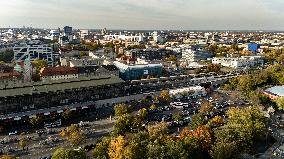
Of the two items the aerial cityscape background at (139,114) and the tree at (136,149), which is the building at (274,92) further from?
the tree at (136,149)

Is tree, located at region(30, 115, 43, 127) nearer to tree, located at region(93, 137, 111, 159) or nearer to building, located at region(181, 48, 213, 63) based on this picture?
tree, located at region(93, 137, 111, 159)

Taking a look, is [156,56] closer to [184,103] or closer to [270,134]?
[184,103]

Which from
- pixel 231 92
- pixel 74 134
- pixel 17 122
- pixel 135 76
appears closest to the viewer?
pixel 74 134

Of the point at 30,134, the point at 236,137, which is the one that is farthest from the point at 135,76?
the point at 236,137

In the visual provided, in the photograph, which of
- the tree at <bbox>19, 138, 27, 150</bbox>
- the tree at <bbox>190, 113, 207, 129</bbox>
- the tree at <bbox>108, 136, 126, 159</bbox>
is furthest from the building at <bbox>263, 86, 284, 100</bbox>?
the tree at <bbox>19, 138, 27, 150</bbox>

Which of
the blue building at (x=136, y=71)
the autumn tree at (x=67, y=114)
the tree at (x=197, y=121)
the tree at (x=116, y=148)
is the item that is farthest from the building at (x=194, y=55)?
the tree at (x=116, y=148)

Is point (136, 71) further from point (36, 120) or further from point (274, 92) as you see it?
point (36, 120)

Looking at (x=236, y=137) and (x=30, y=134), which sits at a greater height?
(x=236, y=137)
